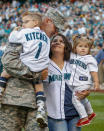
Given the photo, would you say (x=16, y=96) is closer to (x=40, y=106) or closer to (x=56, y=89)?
(x=40, y=106)

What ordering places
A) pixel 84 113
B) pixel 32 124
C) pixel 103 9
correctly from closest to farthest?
pixel 32 124
pixel 84 113
pixel 103 9

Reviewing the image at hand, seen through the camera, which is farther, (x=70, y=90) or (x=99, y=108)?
(x=99, y=108)

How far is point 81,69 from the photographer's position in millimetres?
4340

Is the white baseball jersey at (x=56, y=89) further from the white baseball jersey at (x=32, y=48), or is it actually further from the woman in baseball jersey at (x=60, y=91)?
the white baseball jersey at (x=32, y=48)

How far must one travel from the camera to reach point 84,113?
169 inches

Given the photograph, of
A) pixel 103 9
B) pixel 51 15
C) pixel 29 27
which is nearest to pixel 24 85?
pixel 29 27

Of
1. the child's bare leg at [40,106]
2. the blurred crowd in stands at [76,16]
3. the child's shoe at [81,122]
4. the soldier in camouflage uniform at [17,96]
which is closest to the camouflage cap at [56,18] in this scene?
the soldier in camouflage uniform at [17,96]

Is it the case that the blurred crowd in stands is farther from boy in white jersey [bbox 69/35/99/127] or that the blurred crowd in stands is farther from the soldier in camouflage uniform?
the soldier in camouflage uniform

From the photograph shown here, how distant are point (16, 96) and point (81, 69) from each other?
2.58 feet

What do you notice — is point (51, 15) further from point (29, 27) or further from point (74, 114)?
point (74, 114)

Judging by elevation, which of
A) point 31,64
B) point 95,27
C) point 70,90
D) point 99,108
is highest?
point 95,27

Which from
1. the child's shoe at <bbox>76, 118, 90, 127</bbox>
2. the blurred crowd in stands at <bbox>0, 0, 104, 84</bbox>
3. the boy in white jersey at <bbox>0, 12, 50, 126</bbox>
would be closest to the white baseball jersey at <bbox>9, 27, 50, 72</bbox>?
the boy in white jersey at <bbox>0, 12, 50, 126</bbox>

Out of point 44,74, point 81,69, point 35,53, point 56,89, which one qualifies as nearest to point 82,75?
point 81,69

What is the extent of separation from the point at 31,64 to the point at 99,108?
241 inches
